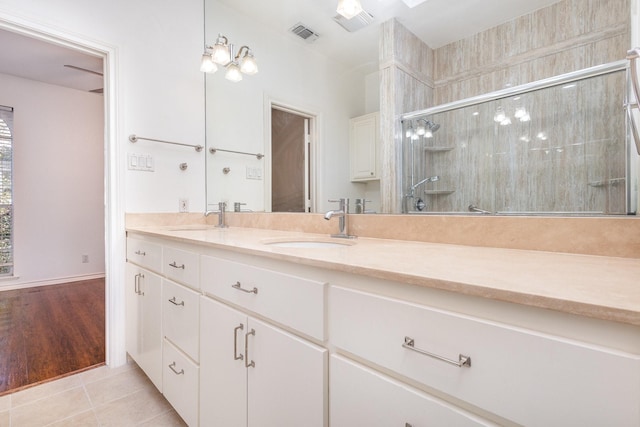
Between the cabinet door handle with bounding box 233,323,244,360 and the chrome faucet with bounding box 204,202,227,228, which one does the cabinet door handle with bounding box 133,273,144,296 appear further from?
the cabinet door handle with bounding box 233,323,244,360

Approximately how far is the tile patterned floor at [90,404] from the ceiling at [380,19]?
1914 mm

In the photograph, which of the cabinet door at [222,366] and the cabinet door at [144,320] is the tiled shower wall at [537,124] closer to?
the cabinet door at [222,366]

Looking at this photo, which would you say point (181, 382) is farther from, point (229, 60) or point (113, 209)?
point (229, 60)

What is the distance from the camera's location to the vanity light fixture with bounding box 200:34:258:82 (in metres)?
2.06

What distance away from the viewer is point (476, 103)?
1.10 metres

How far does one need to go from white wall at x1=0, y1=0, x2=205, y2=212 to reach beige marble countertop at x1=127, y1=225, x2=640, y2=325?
1.49 meters

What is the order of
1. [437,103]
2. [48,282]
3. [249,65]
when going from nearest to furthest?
[437,103]
[249,65]
[48,282]

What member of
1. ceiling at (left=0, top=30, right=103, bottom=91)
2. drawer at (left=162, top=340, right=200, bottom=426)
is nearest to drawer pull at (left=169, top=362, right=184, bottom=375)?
drawer at (left=162, top=340, right=200, bottom=426)

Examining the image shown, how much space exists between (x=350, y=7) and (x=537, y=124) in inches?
36.8

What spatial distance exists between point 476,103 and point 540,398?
95 centimetres

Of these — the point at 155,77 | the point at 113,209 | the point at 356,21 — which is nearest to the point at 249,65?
the point at 155,77

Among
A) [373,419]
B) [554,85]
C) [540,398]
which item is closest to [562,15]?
[554,85]

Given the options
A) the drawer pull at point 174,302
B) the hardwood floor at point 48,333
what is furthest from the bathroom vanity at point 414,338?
the hardwood floor at point 48,333

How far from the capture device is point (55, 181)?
3.89 meters
